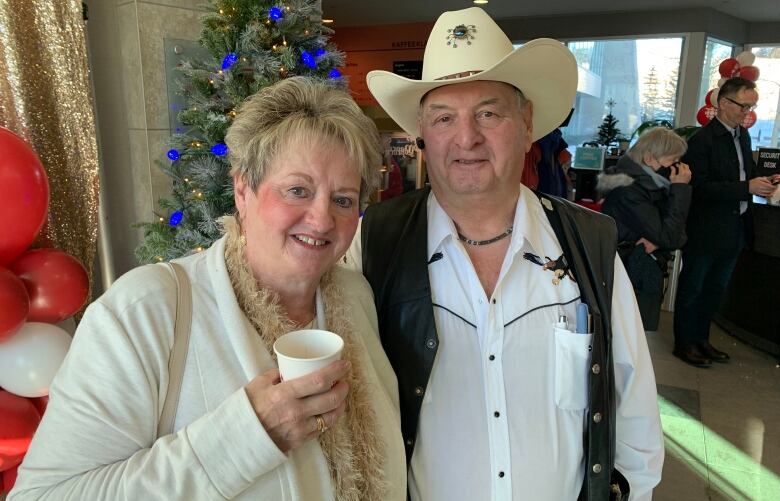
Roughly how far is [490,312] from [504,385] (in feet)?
0.63

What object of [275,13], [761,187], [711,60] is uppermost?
[711,60]

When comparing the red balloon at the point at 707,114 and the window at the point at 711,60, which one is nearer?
the red balloon at the point at 707,114

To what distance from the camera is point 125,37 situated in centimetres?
306

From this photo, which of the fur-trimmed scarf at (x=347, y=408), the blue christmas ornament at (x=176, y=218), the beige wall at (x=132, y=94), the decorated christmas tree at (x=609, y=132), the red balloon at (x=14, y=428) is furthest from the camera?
the decorated christmas tree at (x=609, y=132)

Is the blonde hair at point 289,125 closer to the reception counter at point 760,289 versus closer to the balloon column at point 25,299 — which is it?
the balloon column at point 25,299

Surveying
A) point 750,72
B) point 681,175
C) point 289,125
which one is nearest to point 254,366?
point 289,125

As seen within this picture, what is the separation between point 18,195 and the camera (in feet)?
5.43

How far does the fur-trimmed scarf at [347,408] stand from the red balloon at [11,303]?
90cm

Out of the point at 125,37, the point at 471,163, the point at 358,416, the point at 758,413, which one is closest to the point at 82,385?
the point at 358,416

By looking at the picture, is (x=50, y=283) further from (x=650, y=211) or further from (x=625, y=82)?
(x=625, y=82)

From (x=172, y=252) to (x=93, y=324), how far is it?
1.98 m

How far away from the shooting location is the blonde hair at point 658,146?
3.61 meters

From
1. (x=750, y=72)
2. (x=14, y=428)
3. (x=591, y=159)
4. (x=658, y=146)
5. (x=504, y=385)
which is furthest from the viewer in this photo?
(x=591, y=159)

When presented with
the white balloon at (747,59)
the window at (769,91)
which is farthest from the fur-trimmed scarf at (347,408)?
the window at (769,91)
